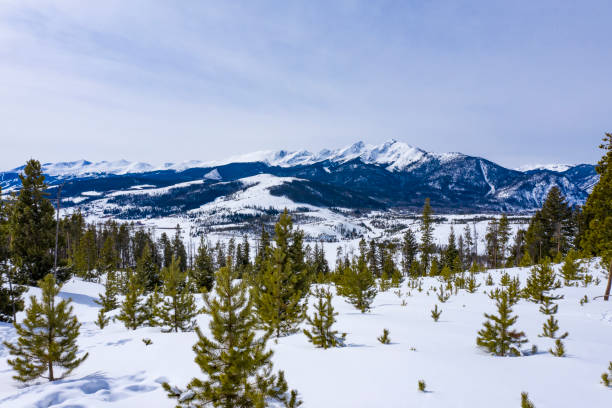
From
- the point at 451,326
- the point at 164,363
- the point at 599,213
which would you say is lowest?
the point at 451,326

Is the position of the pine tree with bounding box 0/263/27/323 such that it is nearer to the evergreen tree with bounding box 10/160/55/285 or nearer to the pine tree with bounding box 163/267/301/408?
the evergreen tree with bounding box 10/160/55/285

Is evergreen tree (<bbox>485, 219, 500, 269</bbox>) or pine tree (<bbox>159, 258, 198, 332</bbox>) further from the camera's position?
evergreen tree (<bbox>485, 219, 500, 269</bbox>)

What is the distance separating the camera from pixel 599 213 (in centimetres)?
1717

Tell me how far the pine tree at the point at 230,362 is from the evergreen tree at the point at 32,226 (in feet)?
80.7

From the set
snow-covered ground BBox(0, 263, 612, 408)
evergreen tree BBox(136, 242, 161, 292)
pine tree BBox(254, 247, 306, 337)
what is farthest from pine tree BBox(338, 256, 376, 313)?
evergreen tree BBox(136, 242, 161, 292)

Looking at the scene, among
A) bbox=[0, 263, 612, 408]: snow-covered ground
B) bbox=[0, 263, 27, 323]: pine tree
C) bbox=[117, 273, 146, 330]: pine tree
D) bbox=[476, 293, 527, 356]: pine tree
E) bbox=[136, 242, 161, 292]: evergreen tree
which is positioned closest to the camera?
bbox=[0, 263, 612, 408]: snow-covered ground

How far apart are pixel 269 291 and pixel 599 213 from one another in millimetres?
20429

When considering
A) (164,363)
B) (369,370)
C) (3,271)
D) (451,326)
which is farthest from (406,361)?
(3,271)

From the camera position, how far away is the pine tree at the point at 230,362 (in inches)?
216

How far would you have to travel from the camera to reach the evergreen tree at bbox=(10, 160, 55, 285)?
867 inches

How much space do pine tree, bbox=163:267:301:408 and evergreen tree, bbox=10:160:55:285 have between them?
24596mm

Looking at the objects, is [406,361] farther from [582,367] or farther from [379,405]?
[582,367]

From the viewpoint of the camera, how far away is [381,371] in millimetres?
7887

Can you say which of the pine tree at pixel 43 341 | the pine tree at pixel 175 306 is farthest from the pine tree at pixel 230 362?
the pine tree at pixel 175 306
